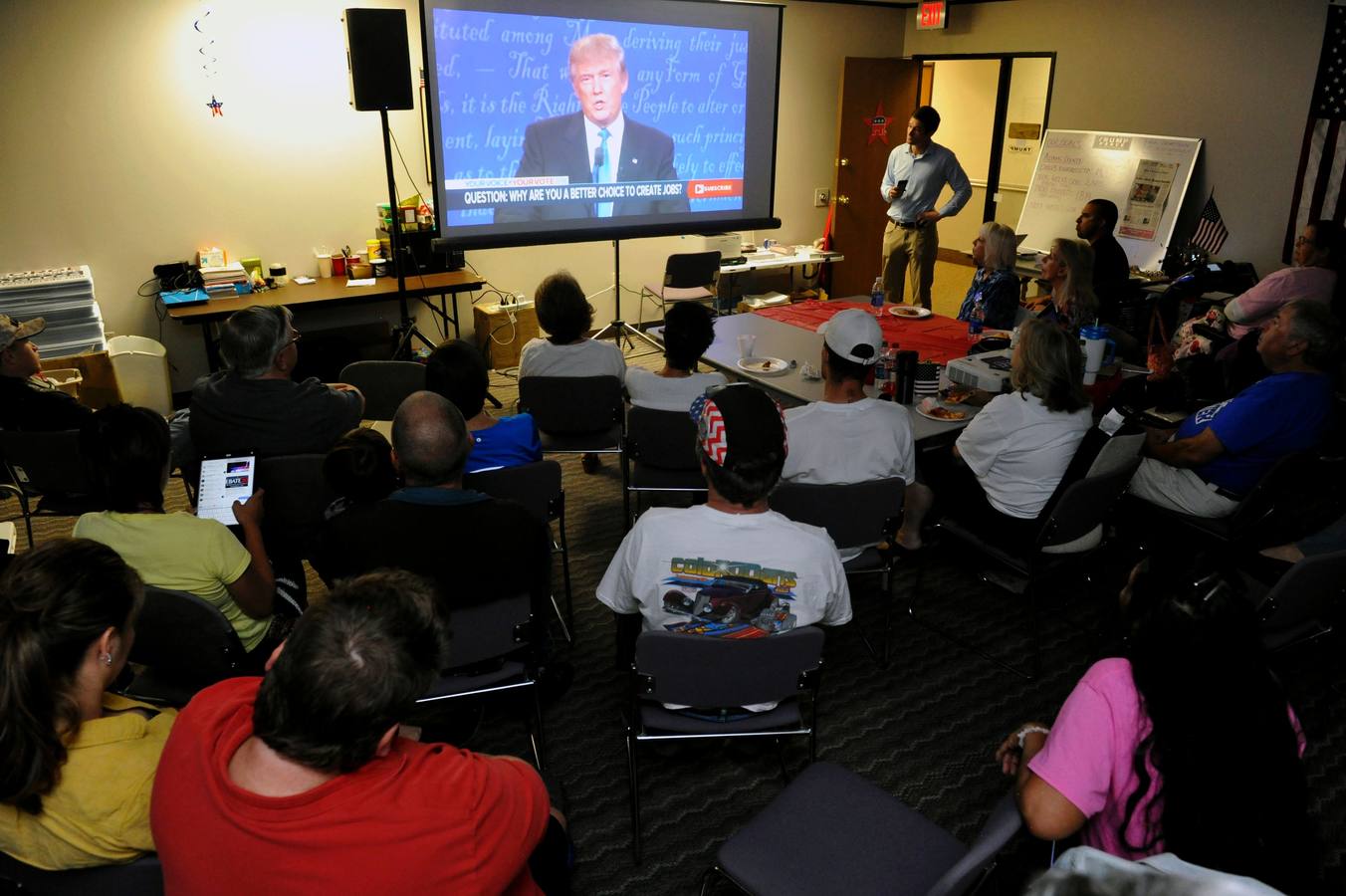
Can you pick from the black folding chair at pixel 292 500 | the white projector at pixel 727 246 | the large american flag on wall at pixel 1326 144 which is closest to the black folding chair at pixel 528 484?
Answer: the black folding chair at pixel 292 500

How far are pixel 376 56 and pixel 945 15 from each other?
5670mm

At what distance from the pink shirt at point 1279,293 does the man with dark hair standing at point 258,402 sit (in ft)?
16.4

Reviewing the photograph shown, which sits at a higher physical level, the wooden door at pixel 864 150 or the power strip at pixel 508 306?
the wooden door at pixel 864 150

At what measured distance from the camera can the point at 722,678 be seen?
6.64 ft

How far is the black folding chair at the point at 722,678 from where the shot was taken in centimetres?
197

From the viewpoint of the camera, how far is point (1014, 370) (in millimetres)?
3148

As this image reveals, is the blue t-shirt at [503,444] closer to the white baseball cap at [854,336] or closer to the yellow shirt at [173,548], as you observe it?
the yellow shirt at [173,548]

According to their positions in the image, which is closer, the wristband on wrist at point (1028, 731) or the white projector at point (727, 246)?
the wristband on wrist at point (1028, 731)

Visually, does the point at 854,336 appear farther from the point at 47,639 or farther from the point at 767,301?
the point at 767,301

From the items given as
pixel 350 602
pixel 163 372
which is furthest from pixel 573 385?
pixel 163 372

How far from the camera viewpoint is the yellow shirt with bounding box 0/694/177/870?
1.40 meters

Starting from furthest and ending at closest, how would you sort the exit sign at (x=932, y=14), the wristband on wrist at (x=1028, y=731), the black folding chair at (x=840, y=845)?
1. the exit sign at (x=932, y=14)
2. the wristband on wrist at (x=1028, y=731)
3. the black folding chair at (x=840, y=845)

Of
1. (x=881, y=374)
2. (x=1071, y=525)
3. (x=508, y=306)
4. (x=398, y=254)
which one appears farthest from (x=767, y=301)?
(x=1071, y=525)

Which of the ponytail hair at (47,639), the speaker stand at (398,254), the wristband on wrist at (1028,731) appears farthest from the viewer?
the speaker stand at (398,254)
